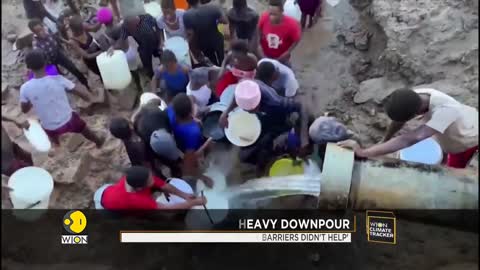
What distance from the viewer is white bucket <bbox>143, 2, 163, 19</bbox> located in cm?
348

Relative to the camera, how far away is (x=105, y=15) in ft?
11.5

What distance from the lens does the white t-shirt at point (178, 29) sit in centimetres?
350

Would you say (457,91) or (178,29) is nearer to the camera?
(457,91)

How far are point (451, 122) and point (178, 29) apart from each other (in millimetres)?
1285

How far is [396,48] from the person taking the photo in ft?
11.4

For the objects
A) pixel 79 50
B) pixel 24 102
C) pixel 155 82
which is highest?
pixel 79 50

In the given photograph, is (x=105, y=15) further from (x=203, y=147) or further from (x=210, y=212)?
(x=210, y=212)

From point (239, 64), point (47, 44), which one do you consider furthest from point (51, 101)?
point (239, 64)

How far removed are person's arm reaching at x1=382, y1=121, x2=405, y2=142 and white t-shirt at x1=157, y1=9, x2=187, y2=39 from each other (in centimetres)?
101

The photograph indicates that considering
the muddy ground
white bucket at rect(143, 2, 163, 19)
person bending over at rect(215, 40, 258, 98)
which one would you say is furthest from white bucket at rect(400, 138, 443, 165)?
white bucket at rect(143, 2, 163, 19)

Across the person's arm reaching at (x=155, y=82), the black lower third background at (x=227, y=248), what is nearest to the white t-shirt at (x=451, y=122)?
the black lower third background at (x=227, y=248)

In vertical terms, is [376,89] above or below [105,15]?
below

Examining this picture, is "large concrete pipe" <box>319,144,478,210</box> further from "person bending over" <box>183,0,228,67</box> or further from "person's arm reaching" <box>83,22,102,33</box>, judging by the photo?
"person's arm reaching" <box>83,22,102,33</box>
